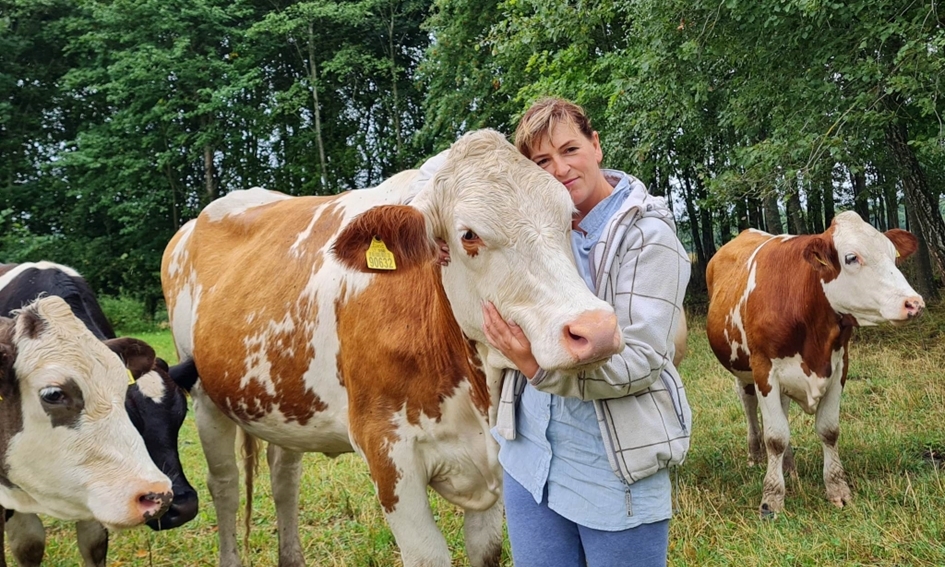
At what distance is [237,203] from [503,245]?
3460mm

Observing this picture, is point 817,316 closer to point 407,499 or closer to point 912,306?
point 912,306

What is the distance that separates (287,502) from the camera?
15.6 ft

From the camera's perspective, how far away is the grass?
399 cm

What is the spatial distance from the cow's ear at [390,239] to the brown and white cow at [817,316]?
3582 mm

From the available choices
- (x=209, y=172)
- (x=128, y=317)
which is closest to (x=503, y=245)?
(x=128, y=317)

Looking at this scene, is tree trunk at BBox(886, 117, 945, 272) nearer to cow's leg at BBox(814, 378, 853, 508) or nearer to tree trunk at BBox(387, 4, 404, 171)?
cow's leg at BBox(814, 378, 853, 508)

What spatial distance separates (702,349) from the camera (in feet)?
37.8

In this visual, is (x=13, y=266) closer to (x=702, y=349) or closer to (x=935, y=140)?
(x=935, y=140)

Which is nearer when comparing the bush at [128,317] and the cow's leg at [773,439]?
the cow's leg at [773,439]

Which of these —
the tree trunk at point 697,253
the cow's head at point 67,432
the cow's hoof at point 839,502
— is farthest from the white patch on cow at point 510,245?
the tree trunk at point 697,253

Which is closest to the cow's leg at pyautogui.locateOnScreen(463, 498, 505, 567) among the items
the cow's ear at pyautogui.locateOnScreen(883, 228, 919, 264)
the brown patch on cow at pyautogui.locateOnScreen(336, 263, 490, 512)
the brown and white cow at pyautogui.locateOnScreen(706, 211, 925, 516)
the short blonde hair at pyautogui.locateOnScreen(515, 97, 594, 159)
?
the brown patch on cow at pyautogui.locateOnScreen(336, 263, 490, 512)

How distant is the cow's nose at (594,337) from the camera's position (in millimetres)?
1722

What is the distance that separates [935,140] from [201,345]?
6.82 metres

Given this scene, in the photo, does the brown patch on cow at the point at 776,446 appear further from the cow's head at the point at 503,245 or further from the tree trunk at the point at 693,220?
the tree trunk at the point at 693,220
